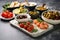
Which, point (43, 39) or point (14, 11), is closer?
point (43, 39)

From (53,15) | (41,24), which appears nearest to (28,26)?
(41,24)

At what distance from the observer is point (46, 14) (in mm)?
1411

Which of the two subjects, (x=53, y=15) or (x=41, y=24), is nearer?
(x=41, y=24)

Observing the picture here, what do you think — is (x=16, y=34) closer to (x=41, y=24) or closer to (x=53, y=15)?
(x=41, y=24)

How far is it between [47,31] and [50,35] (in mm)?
50

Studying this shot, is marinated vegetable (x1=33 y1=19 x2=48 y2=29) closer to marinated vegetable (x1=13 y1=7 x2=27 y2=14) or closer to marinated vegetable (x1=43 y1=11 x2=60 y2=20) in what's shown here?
marinated vegetable (x1=43 y1=11 x2=60 y2=20)

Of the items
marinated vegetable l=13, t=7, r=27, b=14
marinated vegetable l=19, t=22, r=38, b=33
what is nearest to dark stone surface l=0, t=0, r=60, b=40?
marinated vegetable l=19, t=22, r=38, b=33

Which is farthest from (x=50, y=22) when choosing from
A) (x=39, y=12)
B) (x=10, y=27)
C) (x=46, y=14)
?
(x=10, y=27)

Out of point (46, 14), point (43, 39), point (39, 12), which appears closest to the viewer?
point (43, 39)

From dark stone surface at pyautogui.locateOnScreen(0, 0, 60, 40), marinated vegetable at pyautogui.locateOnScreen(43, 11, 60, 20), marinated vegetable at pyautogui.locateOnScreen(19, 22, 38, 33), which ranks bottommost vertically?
dark stone surface at pyautogui.locateOnScreen(0, 0, 60, 40)

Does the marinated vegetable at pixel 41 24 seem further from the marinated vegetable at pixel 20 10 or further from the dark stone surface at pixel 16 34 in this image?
the marinated vegetable at pixel 20 10

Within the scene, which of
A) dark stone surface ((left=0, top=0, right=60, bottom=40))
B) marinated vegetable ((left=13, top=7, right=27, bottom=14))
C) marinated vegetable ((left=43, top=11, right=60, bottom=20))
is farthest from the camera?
marinated vegetable ((left=13, top=7, right=27, bottom=14))

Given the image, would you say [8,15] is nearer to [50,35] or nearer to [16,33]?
[16,33]

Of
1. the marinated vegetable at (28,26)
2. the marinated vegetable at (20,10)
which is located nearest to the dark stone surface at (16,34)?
the marinated vegetable at (28,26)
